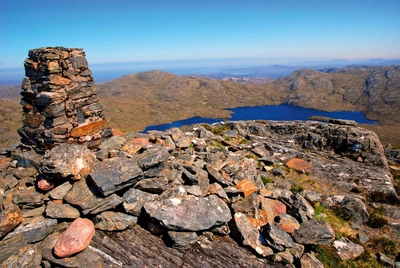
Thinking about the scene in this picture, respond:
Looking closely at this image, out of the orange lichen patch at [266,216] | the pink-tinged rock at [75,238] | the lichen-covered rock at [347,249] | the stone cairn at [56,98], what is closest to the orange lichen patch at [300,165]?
the lichen-covered rock at [347,249]

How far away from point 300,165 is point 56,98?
53.9 feet

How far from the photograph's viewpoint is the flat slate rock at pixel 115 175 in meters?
8.19

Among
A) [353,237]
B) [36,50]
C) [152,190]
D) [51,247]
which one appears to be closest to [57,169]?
[51,247]

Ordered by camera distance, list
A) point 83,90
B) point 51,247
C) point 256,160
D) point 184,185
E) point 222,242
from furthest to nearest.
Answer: point 256,160
point 83,90
point 184,185
point 222,242
point 51,247

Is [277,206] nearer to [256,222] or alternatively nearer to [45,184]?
[256,222]

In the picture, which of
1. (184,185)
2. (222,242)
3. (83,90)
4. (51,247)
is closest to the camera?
(51,247)

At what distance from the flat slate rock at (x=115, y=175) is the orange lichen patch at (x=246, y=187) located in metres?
4.66

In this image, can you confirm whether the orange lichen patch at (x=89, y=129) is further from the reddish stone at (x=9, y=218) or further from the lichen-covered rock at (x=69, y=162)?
the reddish stone at (x=9, y=218)

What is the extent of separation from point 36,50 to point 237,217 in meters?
11.2

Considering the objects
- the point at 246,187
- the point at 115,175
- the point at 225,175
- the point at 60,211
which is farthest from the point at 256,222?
the point at 60,211

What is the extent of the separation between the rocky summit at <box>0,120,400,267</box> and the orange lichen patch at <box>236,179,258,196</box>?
77 millimetres

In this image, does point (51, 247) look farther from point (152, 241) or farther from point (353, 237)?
point (353, 237)

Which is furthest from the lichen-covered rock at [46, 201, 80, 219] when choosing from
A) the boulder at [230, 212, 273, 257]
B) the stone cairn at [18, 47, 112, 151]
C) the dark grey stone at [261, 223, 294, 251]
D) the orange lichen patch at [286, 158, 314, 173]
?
the orange lichen patch at [286, 158, 314, 173]

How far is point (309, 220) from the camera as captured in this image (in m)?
10.1
